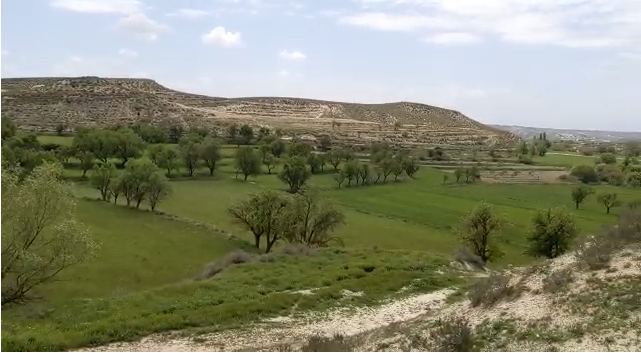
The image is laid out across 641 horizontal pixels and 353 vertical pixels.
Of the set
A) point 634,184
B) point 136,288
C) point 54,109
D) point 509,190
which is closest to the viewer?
point 136,288

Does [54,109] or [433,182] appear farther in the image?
[54,109]

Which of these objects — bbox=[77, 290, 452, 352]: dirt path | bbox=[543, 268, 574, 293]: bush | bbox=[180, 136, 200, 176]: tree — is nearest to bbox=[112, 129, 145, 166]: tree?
bbox=[180, 136, 200, 176]: tree

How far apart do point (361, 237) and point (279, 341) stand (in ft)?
136

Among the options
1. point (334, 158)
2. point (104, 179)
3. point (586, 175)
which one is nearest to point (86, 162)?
point (104, 179)

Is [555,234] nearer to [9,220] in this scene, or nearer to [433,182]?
[9,220]

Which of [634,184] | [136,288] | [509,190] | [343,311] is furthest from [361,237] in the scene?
[634,184]

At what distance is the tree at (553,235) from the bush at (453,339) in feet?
111

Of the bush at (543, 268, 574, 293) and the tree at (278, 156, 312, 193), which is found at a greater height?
the bush at (543, 268, 574, 293)

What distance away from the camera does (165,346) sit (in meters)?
19.5

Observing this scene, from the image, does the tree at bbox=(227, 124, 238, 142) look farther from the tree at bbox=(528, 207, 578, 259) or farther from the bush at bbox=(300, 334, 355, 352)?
the bush at bbox=(300, 334, 355, 352)

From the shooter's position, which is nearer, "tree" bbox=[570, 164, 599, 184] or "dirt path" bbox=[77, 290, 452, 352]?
"dirt path" bbox=[77, 290, 452, 352]

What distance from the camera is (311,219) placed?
2046 inches

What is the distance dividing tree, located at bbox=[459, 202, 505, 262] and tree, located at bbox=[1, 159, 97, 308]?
1280 inches

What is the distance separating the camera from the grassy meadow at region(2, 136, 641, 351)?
22.8 meters
